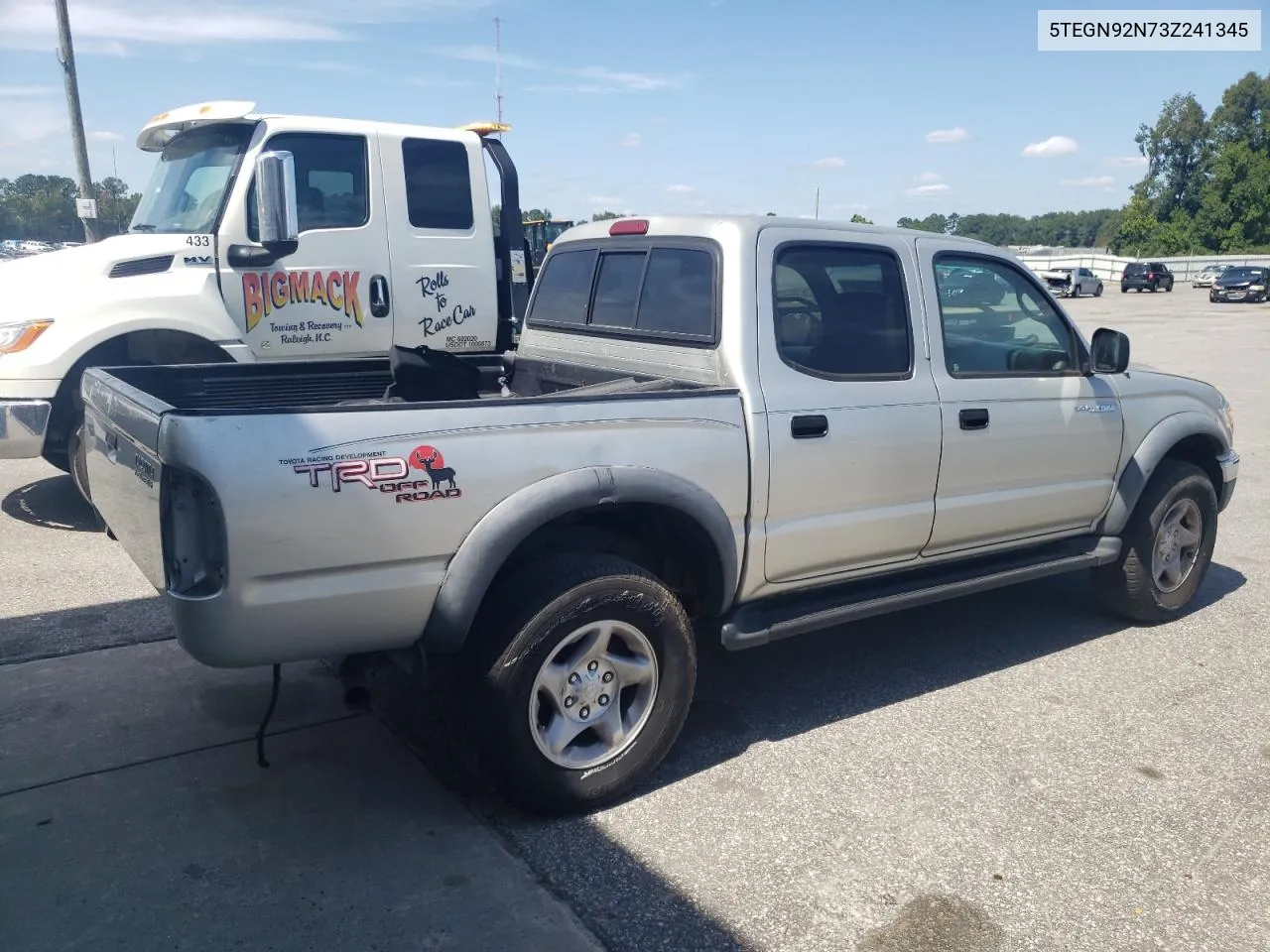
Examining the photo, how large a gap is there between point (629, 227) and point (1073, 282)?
4498cm

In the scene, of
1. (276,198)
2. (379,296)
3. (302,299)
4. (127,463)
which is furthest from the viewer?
(379,296)

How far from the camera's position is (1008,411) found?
444cm

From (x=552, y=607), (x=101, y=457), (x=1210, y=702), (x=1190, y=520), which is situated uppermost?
(x=101, y=457)

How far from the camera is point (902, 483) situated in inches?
161

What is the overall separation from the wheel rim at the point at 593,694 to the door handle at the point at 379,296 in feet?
14.1

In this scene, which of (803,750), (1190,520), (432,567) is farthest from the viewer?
(1190,520)

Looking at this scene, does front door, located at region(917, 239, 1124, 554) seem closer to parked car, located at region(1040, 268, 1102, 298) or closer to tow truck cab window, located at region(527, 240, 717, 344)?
tow truck cab window, located at region(527, 240, 717, 344)

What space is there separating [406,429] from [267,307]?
4.14 meters

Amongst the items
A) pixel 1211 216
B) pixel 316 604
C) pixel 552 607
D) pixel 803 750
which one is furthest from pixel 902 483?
pixel 1211 216

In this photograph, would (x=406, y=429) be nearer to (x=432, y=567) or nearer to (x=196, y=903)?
(x=432, y=567)

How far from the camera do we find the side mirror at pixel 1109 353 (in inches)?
185

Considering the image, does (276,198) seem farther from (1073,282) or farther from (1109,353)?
(1073,282)

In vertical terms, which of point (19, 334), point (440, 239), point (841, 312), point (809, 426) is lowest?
point (809, 426)

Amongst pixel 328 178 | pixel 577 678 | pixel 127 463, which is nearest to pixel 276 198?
pixel 328 178
